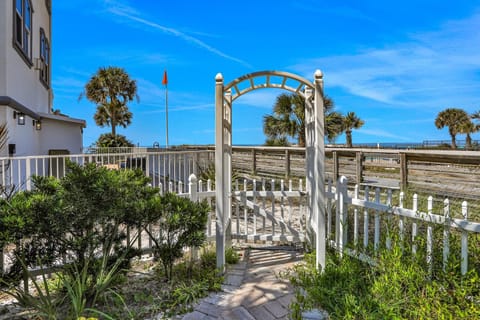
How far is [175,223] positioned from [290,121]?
1205 cm

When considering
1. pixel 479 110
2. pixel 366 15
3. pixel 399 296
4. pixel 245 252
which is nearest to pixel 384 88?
pixel 366 15

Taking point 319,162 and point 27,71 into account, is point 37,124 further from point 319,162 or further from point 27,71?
point 319,162

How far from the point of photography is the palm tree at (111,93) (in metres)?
24.0

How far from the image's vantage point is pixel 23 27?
23.3 ft

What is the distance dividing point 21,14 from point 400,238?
8.74 m

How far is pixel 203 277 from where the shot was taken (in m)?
3.07

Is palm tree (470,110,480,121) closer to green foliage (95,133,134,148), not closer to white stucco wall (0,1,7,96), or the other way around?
green foliage (95,133,134,148)

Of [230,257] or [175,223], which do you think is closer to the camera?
[175,223]

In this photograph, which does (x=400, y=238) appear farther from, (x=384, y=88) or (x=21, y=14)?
(x=384, y=88)

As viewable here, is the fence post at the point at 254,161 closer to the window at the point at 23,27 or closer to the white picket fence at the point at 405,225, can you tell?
the white picket fence at the point at 405,225

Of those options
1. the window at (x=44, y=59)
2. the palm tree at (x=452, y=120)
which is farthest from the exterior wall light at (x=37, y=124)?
the palm tree at (x=452, y=120)

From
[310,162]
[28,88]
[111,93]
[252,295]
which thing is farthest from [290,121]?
[111,93]

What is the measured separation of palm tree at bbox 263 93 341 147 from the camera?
13805 mm

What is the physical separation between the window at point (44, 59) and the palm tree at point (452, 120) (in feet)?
115
